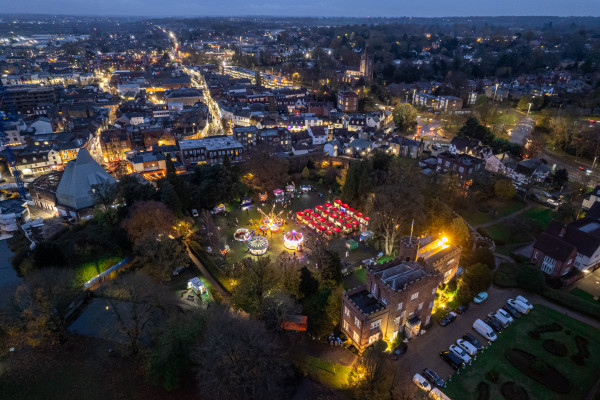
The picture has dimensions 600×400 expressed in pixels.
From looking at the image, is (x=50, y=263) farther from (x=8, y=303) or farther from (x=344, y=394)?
(x=344, y=394)

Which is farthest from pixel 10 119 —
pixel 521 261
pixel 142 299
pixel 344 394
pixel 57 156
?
pixel 521 261

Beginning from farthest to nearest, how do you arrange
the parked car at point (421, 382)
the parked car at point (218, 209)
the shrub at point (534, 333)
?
Answer: 1. the parked car at point (218, 209)
2. the shrub at point (534, 333)
3. the parked car at point (421, 382)

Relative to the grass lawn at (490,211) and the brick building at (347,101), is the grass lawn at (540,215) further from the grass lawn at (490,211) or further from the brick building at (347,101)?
the brick building at (347,101)

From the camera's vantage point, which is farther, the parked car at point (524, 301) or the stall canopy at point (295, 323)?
the parked car at point (524, 301)

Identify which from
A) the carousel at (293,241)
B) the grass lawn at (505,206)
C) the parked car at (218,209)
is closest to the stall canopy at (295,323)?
the carousel at (293,241)

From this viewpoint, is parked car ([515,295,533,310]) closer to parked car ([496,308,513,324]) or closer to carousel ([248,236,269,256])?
parked car ([496,308,513,324])
